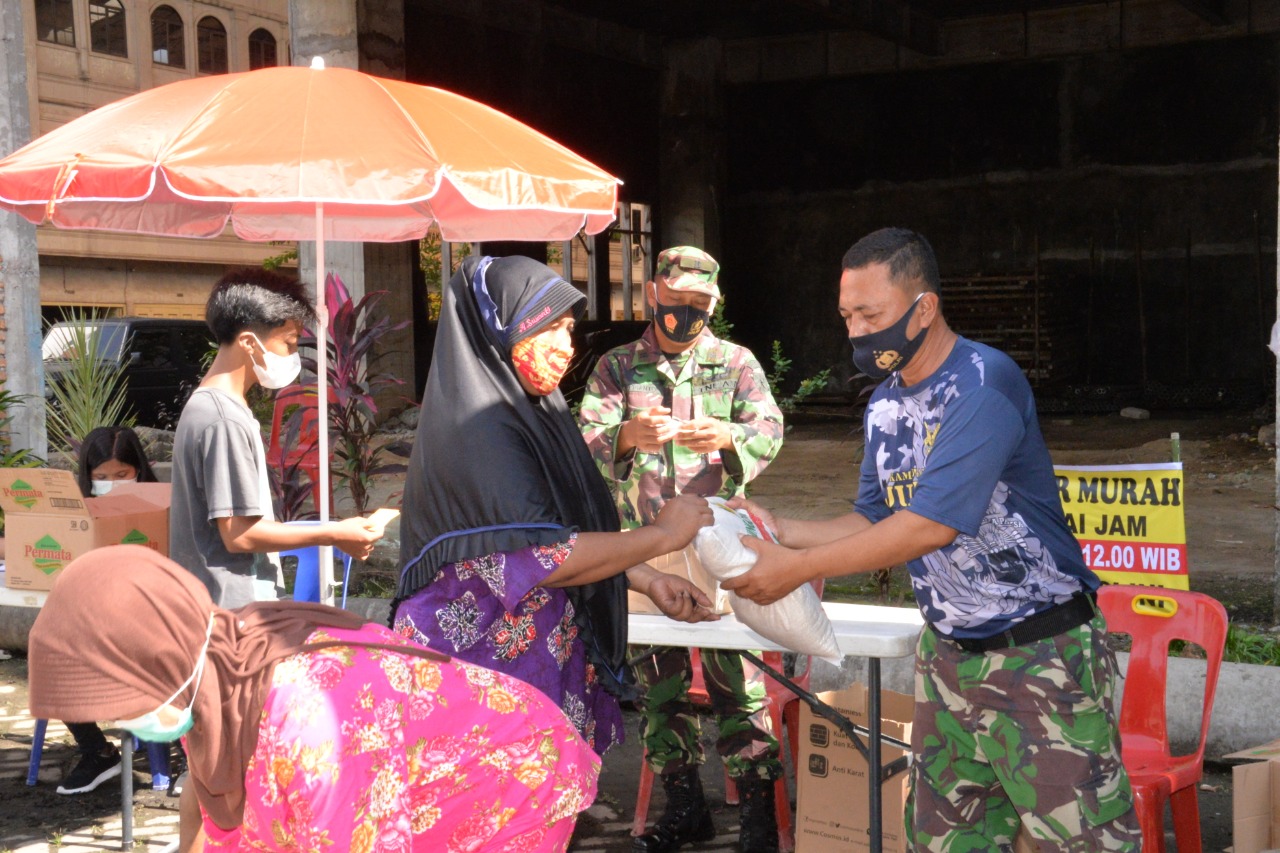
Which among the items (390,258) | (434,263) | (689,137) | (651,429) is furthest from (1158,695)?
(689,137)

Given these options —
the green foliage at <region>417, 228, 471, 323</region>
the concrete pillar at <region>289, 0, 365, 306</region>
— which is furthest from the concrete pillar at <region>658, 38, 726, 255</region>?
the concrete pillar at <region>289, 0, 365, 306</region>

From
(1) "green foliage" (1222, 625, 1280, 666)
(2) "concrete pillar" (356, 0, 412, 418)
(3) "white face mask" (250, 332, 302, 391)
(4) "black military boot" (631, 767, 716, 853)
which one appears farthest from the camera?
(2) "concrete pillar" (356, 0, 412, 418)

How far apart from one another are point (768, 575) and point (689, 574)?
0.61m

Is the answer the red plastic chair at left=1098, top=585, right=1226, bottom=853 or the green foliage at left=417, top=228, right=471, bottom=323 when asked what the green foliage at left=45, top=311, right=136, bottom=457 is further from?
the green foliage at left=417, top=228, right=471, bottom=323

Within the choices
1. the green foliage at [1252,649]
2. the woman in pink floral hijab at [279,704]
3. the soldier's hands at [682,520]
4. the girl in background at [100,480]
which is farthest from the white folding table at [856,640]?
the girl in background at [100,480]

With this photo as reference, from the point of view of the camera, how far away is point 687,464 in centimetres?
409

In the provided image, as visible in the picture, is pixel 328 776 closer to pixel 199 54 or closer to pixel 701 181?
pixel 701 181

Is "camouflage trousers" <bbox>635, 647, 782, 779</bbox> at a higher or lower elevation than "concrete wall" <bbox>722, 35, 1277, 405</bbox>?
lower

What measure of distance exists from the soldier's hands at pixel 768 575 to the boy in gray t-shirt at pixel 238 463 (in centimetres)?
127

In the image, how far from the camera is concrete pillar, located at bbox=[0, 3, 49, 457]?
768cm

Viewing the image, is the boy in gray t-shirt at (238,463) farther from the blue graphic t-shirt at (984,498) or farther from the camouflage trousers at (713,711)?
the blue graphic t-shirt at (984,498)

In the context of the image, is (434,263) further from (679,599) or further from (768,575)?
(768,575)

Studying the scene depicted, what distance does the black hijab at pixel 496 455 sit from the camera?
262 cm

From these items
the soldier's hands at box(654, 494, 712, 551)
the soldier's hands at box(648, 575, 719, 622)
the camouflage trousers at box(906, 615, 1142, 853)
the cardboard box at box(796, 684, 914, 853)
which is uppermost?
the soldier's hands at box(654, 494, 712, 551)
